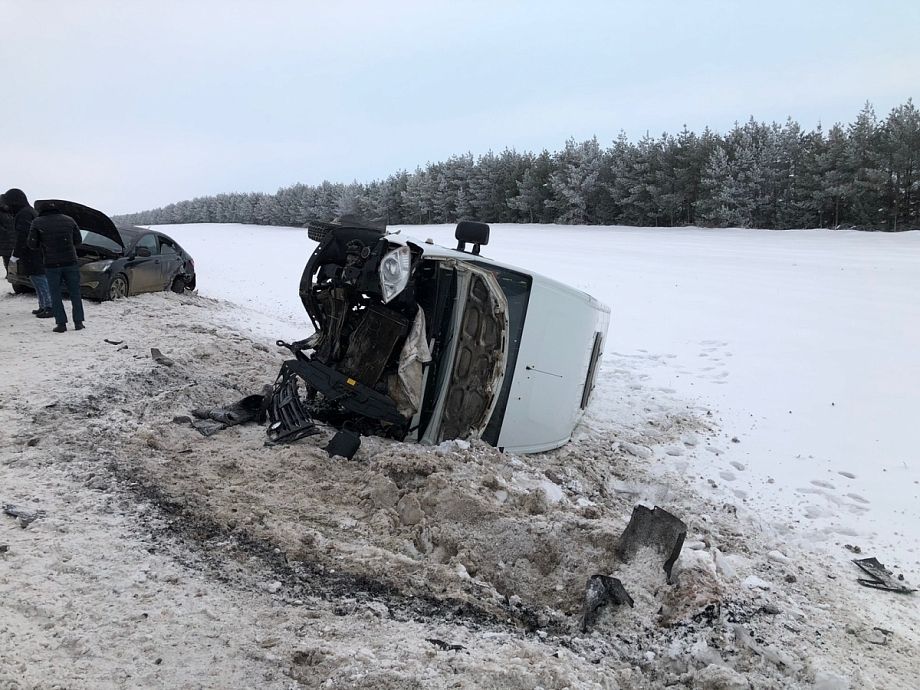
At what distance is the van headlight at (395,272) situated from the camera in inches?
179

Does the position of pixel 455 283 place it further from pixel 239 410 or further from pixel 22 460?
pixel 22 460


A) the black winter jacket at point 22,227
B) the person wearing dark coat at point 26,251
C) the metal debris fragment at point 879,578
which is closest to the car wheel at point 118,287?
the person wearing dark coat at point 26,251

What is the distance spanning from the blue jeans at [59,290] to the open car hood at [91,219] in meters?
1.92

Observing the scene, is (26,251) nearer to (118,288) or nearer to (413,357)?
(118,288)

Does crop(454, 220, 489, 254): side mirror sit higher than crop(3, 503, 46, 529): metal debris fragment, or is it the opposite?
crop(454, 220, 489, 254): side mirror

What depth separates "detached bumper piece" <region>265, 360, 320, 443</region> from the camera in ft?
15.5

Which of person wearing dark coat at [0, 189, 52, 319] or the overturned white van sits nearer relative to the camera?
the overturned white van

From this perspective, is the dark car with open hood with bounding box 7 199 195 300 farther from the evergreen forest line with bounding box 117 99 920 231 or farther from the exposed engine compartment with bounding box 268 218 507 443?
the evergreen forest line with bounding box 117 99 920 231

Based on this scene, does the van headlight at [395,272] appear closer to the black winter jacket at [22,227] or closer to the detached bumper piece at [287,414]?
the detached bumper piece at [287,414]

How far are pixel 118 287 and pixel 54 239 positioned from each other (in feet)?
8.35

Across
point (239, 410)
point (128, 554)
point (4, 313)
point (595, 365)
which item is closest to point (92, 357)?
point (239, 410)

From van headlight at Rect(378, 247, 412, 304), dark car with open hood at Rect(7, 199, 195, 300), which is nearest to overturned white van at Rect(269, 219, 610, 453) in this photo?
van headlight at Rect(378, 247, 412, 304)

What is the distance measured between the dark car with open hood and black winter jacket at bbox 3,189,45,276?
1.47ft

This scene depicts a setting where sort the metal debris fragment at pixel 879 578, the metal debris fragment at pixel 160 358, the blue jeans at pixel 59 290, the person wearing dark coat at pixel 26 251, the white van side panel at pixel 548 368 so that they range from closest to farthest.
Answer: the metal debris fragment at pixel 879 578, the white van side panel at pixel 548 368, the metal debris fragment at pixel 160 358, the blue jeans at pixel 59 290, the person wearing dark coat at pixel 26 251
